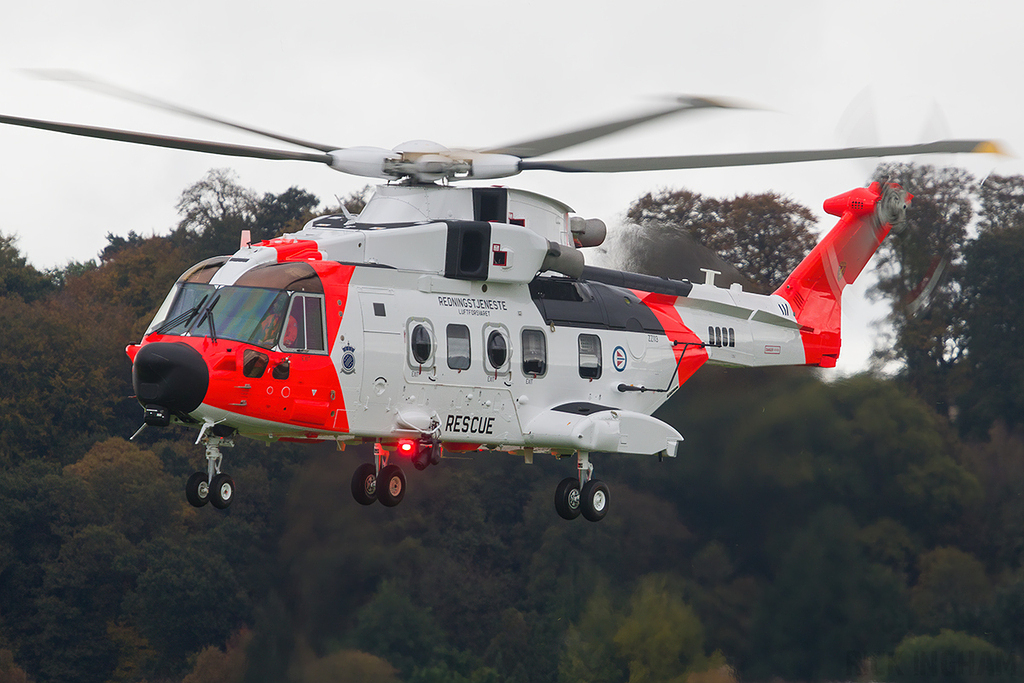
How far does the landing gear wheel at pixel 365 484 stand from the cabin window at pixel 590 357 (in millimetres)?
2934

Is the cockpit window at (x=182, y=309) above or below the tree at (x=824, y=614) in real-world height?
above

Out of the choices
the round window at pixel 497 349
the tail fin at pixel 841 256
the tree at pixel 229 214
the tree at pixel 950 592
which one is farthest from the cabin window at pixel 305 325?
the tree at pixel 229 214

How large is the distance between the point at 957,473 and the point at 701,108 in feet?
33.0

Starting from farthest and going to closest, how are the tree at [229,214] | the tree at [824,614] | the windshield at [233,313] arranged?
the tree at [229,214] → the tree at [824,614] → the windshield at [233,313]

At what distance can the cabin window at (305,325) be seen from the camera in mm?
15438

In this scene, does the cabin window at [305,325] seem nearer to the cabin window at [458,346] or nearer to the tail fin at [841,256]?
the cabin window at [458,346]

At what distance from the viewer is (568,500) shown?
18.0 metres

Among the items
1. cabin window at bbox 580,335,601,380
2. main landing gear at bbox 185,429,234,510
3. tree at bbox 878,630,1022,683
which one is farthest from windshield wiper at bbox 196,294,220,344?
tree at bbox 878,630,1022,683

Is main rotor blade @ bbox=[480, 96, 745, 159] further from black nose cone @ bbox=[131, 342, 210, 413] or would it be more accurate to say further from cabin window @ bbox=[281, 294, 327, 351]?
black nose cone @ bbox=[131, 342, 210, 413]

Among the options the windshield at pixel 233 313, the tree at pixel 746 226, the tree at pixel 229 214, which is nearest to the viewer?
the windshield at pixel 233 313

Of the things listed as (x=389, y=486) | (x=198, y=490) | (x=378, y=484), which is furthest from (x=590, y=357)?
(x=198, y=490)

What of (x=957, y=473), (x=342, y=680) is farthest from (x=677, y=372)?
(x=342, y=680)

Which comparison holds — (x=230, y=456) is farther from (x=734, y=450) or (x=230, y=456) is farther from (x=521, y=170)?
(x=521, y=170)

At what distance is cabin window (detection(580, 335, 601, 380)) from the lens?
18.2 meters
